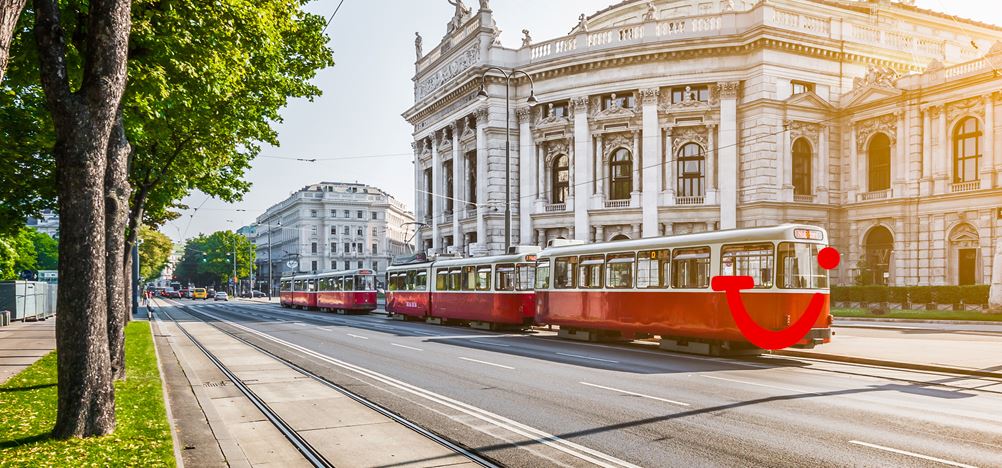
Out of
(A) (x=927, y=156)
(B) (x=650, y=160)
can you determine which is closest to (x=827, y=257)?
(A) (x=927, y=156)

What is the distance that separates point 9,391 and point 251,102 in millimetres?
8169

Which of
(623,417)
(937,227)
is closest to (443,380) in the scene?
(623,417)

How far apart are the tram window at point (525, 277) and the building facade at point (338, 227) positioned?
96582mm

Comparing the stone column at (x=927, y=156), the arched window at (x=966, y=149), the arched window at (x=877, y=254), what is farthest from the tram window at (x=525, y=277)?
the arched window at (x=966, y=149)

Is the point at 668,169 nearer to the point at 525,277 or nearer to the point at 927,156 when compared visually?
the point at 927,156

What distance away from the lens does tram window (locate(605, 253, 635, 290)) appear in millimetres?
22219

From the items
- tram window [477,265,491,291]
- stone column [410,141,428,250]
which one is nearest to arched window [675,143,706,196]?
tram window [477,265,491,291]

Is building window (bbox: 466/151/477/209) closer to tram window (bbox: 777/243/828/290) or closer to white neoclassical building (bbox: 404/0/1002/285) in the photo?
white neoclassical building (bbox: 404/0/1002/285)

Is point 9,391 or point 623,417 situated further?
point 9,391

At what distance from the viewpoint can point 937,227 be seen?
4134cm

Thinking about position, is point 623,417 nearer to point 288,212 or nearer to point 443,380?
point 443,380

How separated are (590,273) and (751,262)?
6868 mm

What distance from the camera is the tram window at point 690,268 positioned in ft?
63.9

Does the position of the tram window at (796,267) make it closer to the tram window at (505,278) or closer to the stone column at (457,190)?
the tram window at (505,278)
